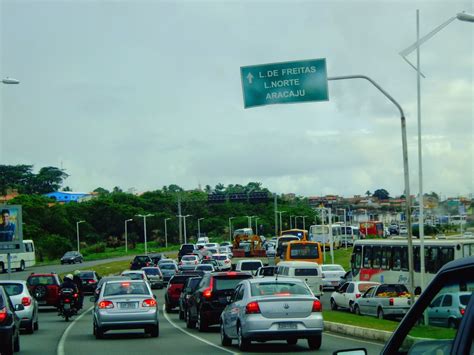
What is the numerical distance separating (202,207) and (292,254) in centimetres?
11212

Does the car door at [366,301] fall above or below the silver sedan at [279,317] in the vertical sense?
below

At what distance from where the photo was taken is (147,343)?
22.6m

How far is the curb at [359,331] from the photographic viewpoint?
70.8 ft

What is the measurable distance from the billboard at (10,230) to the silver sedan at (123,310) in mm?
32957

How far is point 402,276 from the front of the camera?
43.2m

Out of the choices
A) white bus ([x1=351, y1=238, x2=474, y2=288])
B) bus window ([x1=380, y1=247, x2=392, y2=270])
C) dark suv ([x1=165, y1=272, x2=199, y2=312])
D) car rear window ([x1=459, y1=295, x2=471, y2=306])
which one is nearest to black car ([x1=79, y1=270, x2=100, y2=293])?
dark suv ([x1=165, y1=272, x2=199, y2=312])

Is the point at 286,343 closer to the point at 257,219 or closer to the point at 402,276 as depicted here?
the point at 402,276

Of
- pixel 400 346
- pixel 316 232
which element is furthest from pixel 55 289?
pixel 316 232

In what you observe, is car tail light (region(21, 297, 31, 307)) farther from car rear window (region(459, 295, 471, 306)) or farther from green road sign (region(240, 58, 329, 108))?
car rear window (region(459, 295, 471, 306))

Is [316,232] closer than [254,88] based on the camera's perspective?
No

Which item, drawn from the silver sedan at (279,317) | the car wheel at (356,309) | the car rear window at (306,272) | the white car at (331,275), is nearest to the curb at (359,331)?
the silver sedan at (279,317)

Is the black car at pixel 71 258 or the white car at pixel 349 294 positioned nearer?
the white car at pixel 349 294

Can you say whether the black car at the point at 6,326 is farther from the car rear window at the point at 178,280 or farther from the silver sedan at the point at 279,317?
the car rear window at the point at 178,280

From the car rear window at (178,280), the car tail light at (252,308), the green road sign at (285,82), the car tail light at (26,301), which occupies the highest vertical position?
the green road sign at (285,82)
